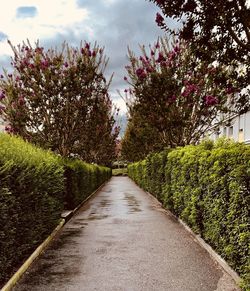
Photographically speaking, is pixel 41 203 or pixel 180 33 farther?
pixel 41 203

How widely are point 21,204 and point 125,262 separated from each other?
2067 mm

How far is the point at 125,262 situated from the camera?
7609 mm

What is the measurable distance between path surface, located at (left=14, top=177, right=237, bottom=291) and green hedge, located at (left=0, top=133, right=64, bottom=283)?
38cm

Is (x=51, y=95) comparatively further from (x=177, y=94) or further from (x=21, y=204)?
(x=21, y=204)

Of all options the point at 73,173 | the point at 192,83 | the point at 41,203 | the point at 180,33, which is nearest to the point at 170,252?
the point at 41,203

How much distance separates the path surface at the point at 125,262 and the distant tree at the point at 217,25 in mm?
3125

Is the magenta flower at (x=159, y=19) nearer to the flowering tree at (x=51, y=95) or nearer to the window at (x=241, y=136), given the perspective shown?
the flowering tree at (x=51, y=95)

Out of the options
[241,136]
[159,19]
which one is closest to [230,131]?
[241,136]

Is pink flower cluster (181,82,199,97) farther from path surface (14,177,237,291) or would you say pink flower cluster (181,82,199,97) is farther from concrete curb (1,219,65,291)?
concrete curb (1,219,65,291)

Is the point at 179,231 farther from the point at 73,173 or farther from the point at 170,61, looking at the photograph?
the point at 170,61

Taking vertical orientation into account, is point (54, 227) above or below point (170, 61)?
below

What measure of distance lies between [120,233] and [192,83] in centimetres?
909

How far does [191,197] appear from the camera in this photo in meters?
Answer: 10.2

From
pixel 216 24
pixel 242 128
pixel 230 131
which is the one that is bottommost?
pixel 216 24
